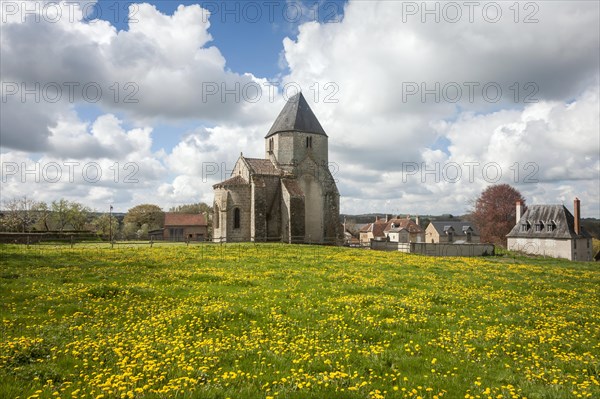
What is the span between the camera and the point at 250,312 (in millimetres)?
10141

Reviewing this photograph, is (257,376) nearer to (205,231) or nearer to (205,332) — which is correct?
(205,332)

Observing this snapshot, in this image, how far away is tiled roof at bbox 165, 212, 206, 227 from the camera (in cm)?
7394

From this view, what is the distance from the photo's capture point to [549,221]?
49844 millimetres

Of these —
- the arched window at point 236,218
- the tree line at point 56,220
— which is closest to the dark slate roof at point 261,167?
the arched window at point 236,218

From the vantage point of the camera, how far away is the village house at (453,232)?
79688 mm

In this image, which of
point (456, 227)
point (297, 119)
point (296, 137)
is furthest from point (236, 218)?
point (456, 227)

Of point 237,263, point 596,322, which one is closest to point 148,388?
point 596,322

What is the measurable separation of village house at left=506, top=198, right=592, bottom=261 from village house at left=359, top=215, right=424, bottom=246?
32719mm

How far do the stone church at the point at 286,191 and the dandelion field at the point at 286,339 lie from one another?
25810 millimetres

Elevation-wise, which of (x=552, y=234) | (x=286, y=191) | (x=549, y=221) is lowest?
(x=552, y=234)

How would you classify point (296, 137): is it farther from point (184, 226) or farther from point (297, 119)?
point (184, 226)

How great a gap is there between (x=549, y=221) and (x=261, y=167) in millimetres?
39074

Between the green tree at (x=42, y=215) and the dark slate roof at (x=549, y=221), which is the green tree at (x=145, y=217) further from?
the dark slate roof at (x=549, y=221)

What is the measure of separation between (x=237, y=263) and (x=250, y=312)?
36.2 feet
